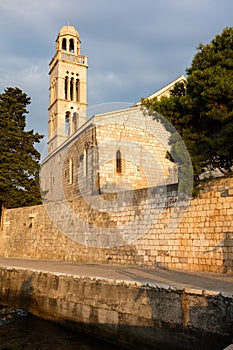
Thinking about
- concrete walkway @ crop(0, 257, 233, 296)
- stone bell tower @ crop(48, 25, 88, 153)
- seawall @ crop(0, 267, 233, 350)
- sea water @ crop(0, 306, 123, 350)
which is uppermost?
stone bell tower @ crop(48, 25, 88, 153)

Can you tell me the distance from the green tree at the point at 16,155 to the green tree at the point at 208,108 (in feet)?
37.8

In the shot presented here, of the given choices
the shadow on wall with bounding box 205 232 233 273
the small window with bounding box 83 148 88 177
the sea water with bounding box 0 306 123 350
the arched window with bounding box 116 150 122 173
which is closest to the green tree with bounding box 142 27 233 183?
the shadow on wall with bounding box 205 232 233 273

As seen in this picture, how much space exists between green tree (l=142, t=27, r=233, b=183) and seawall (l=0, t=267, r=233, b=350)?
163 inches

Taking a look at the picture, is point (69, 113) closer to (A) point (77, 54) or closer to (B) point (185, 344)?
(A) point (77, 54)

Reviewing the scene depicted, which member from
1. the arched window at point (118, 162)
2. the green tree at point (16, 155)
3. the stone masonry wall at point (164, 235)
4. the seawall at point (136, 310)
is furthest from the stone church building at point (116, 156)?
the seawall at point (136, 310)

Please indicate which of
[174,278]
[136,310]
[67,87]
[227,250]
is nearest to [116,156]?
[227,250]

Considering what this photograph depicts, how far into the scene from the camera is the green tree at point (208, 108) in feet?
27.7

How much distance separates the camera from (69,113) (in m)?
34.0

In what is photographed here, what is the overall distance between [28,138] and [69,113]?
14.1m

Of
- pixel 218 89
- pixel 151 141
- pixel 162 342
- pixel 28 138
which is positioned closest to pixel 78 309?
pixel 162 342

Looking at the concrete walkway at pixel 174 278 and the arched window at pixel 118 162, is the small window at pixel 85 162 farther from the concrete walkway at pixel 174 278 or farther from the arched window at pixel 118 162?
the concrete walkway at pixel 174 278

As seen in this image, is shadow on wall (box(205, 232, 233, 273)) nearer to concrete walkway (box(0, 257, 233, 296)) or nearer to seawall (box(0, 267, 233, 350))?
concrete walkway (box(0, 257, 233, 296))

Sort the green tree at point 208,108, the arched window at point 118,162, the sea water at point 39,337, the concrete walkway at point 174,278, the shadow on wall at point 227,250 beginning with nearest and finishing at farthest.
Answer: the concrete walkway at point 174,278 < the sea water at point 39,337 < the shadow on wall at point 227,250 < the green tree at point 208,108 < the arched window at point 118,162

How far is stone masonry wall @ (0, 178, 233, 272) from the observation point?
7.83 metres
